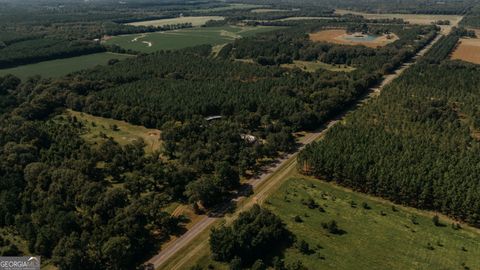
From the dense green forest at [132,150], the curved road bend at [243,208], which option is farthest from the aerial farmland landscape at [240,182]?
the dense green forest at [132,150]

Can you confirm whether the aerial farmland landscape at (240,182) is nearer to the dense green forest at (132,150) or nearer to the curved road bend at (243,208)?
the curved road bend at (243,208)

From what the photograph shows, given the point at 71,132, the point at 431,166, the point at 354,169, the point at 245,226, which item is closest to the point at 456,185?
the point at 431,166

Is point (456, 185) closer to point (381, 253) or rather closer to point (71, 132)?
point (381, 253)

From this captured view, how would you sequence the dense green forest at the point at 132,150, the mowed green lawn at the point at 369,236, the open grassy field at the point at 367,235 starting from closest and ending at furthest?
the open grassy field at the point at 367,235 < the mowed green lawn at the point at 369,236 < the dense green forest at the point at 132,150

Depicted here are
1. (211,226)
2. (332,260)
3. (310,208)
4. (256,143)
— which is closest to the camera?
(332,260)

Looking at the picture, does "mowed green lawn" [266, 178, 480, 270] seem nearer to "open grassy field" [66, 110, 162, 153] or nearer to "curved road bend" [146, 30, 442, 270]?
"curved road bend" [146, 30, 442, 270]

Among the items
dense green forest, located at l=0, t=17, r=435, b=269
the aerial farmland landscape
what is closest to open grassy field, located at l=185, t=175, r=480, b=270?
the aerial farmland landscape
